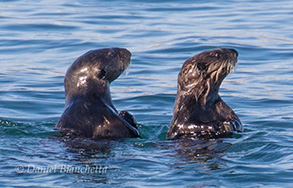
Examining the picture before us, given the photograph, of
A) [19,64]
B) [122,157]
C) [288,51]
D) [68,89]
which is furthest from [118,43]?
[122,157]

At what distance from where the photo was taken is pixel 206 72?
26.6 feet

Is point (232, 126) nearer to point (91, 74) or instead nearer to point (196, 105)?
point (196, 105)

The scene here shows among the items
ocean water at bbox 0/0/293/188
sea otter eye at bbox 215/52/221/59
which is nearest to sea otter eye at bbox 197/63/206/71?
sea otter eye at bbox 215/52/221/59

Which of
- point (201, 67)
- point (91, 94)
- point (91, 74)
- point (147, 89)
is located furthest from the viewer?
point (147, 89)

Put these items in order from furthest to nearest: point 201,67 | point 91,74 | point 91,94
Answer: point 91,74 → point 91,94 → point 201,67

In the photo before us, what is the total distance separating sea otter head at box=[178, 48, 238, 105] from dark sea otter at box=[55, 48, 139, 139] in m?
0.85

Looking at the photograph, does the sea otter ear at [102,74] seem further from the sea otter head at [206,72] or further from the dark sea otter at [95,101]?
the sea otter head at [206,72]

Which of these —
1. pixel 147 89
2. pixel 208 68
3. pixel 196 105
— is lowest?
pixel 147 89

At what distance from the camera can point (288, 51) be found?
13695 mm

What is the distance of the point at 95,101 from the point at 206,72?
137 cm

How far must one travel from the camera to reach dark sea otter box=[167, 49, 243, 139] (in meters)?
8.04

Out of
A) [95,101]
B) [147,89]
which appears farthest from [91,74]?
[147,89]

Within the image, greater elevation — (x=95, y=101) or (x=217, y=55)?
(x=217, y=55)

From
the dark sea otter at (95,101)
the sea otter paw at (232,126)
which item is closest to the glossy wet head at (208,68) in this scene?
the sea otter paw at (232,126)
